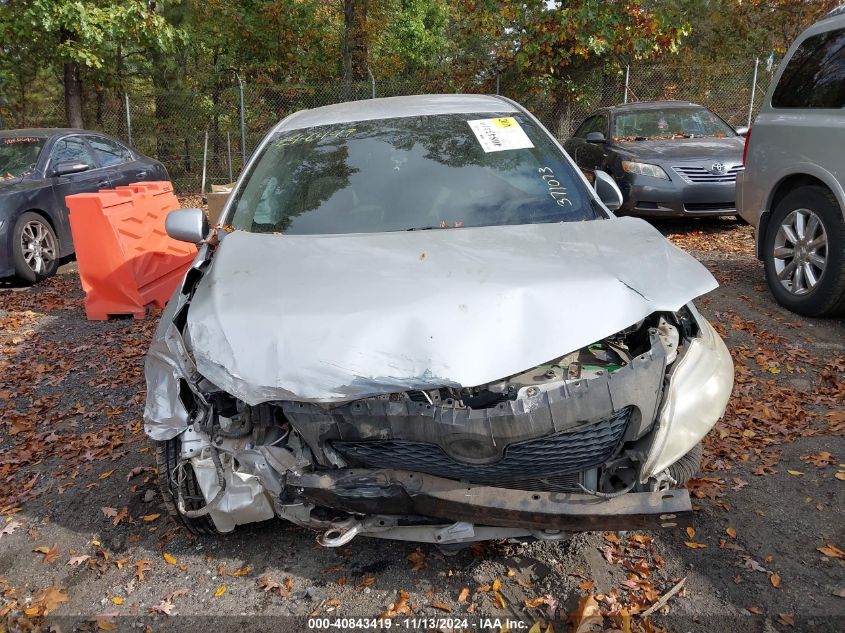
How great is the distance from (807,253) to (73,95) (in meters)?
15.3

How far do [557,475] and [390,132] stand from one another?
2296 mm

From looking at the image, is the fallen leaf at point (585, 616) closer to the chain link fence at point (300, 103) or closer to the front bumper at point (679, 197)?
the front bumper at point (679, 197)

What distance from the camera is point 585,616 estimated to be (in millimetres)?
2354

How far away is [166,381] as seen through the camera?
8.20 ft

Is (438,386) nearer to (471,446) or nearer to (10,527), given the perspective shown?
(471,446)

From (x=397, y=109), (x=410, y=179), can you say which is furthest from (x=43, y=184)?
(x=410, y=179)

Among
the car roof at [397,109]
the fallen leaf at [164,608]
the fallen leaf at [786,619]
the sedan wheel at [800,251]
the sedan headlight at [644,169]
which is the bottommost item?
the fallen leaf at [164,608]

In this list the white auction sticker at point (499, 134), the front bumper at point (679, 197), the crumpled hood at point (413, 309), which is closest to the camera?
the crumpled hood at point (413, 309)

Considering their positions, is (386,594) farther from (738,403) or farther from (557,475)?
(738,403)

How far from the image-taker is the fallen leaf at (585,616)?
232 centimetres

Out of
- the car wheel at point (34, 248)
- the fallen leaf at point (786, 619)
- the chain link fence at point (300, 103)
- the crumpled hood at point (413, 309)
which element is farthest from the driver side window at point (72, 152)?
the fallen leaf at point (786, 619)

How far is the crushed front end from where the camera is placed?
2131 millimetres

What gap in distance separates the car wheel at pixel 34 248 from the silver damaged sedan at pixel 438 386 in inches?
202

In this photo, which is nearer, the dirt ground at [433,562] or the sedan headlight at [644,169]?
the dirt ground at [433,562]
